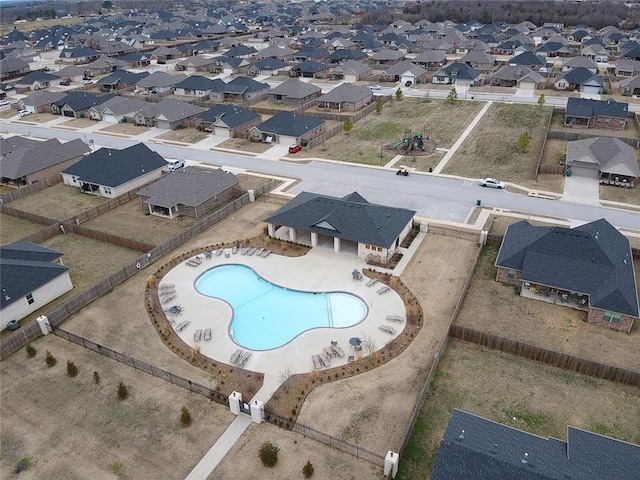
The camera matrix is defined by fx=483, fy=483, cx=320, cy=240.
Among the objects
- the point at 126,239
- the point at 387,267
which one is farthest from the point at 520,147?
the point at 126,239

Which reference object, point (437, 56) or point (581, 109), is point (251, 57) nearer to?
point (437, 56)

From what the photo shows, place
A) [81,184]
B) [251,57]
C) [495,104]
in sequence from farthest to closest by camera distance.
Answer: [251,57], [495,104], [81,184]

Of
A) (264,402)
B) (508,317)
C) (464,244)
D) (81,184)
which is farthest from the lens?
(81,184)

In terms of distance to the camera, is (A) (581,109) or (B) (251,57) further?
(B) (251,57)

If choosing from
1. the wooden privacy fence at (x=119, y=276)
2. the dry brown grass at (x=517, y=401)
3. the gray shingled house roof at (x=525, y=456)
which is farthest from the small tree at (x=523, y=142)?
the gray shingled house roof at (x=525, y=456)

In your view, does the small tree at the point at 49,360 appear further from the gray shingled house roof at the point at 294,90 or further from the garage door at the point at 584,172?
the gray shingled house roof at the point at 294,90

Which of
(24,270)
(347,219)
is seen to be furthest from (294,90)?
(24,270)

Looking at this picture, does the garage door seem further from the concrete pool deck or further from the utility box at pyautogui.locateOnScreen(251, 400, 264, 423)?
the utility box at pyautogui.locateOnScreen(251, 400, 264, 423)
